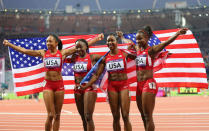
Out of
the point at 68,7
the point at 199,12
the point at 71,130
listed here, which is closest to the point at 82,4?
the point at 68,7

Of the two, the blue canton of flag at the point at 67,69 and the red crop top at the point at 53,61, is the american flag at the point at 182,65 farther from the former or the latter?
the red crop top at the point at 53,61

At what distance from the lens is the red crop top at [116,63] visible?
6.19 meters

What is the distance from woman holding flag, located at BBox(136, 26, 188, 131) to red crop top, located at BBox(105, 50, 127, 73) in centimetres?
28

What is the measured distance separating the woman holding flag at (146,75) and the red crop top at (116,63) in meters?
0.28

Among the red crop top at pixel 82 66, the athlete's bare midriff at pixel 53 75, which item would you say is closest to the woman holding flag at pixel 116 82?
the red crop top at pixel 82 66

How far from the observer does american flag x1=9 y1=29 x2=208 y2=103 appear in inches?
323

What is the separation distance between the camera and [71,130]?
920 cm

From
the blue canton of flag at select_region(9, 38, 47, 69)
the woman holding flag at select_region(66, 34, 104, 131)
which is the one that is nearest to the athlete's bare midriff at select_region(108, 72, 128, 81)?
the woman holding flag at select_region(66, 34, 104, 131)

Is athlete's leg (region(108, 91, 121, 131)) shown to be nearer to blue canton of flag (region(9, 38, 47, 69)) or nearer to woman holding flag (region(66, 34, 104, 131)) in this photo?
woman holding flag (region(66, 34, 104, 131))

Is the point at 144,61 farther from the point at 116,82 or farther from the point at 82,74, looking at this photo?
the point at 82,74

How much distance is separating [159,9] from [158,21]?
2.76 m

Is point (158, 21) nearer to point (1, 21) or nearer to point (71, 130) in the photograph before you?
point (1, 21)

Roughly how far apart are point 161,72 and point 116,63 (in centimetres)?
259

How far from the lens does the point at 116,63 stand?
621 centimetres
